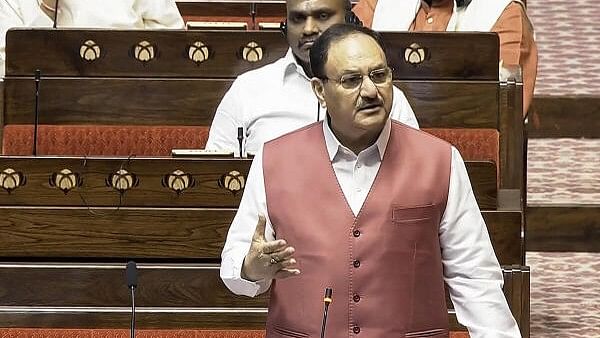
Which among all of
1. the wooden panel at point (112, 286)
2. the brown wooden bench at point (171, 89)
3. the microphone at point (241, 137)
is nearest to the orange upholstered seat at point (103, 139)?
the brown wooden bench at point (171, 89)

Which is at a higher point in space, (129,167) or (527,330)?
(129,167)

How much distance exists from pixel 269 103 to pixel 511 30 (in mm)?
744

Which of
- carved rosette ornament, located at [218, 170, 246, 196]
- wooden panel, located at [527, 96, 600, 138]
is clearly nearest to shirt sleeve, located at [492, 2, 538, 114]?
carved rosette ornament, located at [218, 170, 246, 196]

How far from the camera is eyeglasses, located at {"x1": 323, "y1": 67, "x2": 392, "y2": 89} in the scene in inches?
81.3

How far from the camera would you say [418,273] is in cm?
209

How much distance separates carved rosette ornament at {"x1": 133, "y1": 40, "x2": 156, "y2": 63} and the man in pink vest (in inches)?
49.3

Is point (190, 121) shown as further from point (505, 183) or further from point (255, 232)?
point (255, 232)

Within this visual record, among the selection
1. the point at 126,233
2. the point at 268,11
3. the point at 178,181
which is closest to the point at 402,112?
the point at 178,181

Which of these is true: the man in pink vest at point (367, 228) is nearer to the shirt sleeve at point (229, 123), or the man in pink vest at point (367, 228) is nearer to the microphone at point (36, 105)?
the shirt sleeve at point (229, 123)

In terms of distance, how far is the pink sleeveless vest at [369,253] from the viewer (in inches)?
82.2

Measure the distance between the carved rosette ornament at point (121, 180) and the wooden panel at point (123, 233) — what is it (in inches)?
1.8

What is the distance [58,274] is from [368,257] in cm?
85

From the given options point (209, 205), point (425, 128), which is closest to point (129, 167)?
point (209, 205)

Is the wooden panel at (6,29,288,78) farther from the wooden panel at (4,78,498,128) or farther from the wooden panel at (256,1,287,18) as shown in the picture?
the wooden panel at (256,1,287,18)
